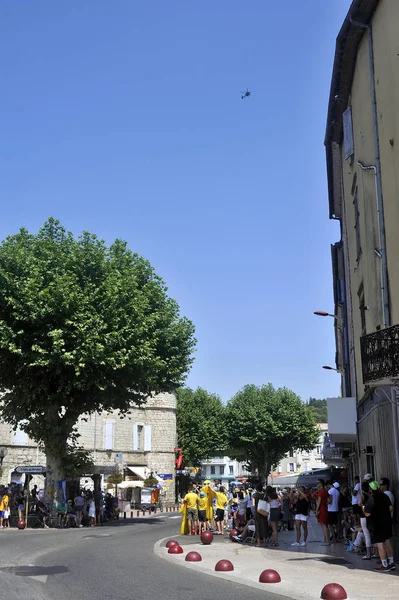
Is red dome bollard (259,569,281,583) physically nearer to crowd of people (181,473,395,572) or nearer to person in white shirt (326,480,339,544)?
crowd of people (181,473,395,572)

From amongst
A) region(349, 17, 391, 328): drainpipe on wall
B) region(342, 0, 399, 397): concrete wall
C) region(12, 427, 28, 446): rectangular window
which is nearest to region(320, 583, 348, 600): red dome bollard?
region(342, 0, 399, 397): concrete wall

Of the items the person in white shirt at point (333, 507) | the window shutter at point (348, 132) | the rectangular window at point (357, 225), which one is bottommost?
the person in white shirt at point (333, 507)

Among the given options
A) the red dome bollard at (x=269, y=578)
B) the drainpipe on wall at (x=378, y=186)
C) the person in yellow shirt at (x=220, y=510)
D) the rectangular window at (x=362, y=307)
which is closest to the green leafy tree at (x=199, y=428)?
the person in yellow shirt at (x=220, y=510)

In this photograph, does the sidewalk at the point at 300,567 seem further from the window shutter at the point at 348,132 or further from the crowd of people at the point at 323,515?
the window shutter at the point at 348,132

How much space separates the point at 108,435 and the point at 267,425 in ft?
73.7

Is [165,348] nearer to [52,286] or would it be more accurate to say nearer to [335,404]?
[52,286]

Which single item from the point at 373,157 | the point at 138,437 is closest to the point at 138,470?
the point at 138,437

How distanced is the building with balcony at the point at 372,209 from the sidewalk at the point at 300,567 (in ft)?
6.97

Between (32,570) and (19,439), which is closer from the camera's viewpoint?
(32,570)

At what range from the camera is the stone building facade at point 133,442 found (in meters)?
49.1

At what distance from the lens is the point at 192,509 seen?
2133cm

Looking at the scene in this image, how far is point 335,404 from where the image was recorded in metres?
20.9

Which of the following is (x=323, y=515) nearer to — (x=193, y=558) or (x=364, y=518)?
(x=364, y=518)

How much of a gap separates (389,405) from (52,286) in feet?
50.7
